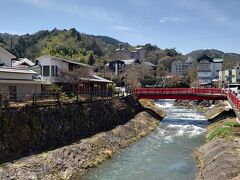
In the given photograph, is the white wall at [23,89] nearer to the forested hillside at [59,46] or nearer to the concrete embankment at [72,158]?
the concrete embankment at [72,158]

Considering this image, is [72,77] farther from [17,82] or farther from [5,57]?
[17,82]

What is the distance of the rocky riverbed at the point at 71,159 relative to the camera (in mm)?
19516

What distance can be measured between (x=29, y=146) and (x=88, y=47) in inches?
3959

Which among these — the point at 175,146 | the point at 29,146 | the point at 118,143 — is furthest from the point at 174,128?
the point at 29,146

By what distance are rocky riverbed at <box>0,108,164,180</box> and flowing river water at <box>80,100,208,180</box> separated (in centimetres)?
87

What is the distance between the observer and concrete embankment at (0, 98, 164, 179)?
1954 centimetres

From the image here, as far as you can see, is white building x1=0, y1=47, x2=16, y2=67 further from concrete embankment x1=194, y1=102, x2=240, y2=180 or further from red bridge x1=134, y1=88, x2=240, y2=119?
red bridge x1=134, y1=88, x2=240, y2=119

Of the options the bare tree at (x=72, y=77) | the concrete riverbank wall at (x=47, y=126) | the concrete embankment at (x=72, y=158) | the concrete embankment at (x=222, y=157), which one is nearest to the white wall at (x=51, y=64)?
the bare tree at (x=72, y=77)

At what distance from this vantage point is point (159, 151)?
29.9 metres

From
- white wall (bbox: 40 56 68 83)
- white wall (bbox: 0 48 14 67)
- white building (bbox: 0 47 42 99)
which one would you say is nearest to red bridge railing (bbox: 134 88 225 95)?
white wall (bbox: 40 56 68 83)

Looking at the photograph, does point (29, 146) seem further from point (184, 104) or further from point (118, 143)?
point (184, 104)

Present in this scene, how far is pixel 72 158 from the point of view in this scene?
23.6m

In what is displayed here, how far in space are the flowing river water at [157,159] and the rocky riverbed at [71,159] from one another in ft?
2.85

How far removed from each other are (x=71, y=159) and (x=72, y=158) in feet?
0.64
